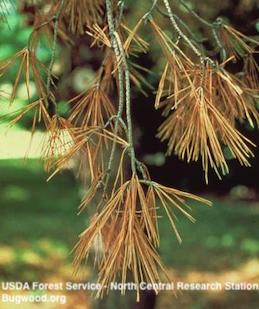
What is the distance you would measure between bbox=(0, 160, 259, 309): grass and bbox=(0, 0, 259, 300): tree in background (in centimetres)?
15

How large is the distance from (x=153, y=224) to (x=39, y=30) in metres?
0.80

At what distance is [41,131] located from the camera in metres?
2.98

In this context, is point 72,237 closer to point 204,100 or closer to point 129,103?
point 129,103

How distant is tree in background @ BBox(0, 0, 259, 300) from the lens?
217 centimetres

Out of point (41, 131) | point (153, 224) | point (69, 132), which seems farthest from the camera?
point (41, 131)

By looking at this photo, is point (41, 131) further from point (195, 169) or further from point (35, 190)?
point (195, 169)

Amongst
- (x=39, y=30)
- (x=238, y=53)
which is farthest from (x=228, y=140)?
(x=39, y=30)

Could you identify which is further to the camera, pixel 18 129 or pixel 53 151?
pixel 18 129

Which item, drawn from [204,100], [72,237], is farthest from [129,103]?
[72,237]

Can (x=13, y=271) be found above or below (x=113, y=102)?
below

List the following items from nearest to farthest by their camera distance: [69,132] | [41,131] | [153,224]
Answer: [153,224], [69,132], [41,131]

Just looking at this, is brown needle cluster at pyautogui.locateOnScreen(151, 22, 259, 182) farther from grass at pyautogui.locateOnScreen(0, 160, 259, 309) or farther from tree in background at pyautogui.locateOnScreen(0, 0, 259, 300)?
grass at pyautogui.locateOnScreen(0, 160, 259, 309)

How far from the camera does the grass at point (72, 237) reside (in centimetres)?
307

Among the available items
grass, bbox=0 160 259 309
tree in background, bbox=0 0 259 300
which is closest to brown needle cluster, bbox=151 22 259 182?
tree in background, bbox=0 0 259 300
